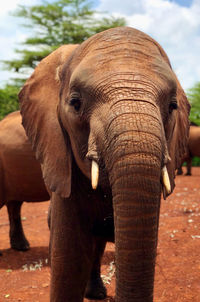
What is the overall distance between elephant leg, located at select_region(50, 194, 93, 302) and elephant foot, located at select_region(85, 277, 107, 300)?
1183mm

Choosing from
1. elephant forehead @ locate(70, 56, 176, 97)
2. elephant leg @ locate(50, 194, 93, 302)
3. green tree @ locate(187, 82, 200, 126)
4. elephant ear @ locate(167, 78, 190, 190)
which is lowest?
elephant leg @ locate(50, 194, 93, 302)

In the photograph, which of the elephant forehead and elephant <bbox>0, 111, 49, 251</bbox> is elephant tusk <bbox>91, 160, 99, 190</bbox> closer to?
the elephant forehead

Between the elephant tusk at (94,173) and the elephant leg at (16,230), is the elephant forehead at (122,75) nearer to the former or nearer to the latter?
the elephant tusk at (94,173)

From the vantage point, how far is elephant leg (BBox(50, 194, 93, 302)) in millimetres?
2621

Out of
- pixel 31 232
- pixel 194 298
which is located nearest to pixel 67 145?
pixel 194 298

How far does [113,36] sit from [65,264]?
1.56 m

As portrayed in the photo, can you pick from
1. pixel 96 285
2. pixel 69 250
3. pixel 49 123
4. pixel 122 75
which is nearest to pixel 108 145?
pixel 122 75

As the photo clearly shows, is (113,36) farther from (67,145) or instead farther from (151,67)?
(67,145)

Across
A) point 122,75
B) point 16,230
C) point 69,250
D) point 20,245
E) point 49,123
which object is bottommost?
point 20,245

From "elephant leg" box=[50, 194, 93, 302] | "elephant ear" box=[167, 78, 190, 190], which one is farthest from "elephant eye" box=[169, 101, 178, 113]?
"elephant leg" box=[50, 194, 93, 302]

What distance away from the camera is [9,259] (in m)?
5.38

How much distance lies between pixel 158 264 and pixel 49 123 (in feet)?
9.92

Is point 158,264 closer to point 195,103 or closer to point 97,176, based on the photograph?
point 97,176

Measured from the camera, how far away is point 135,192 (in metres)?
1.67
